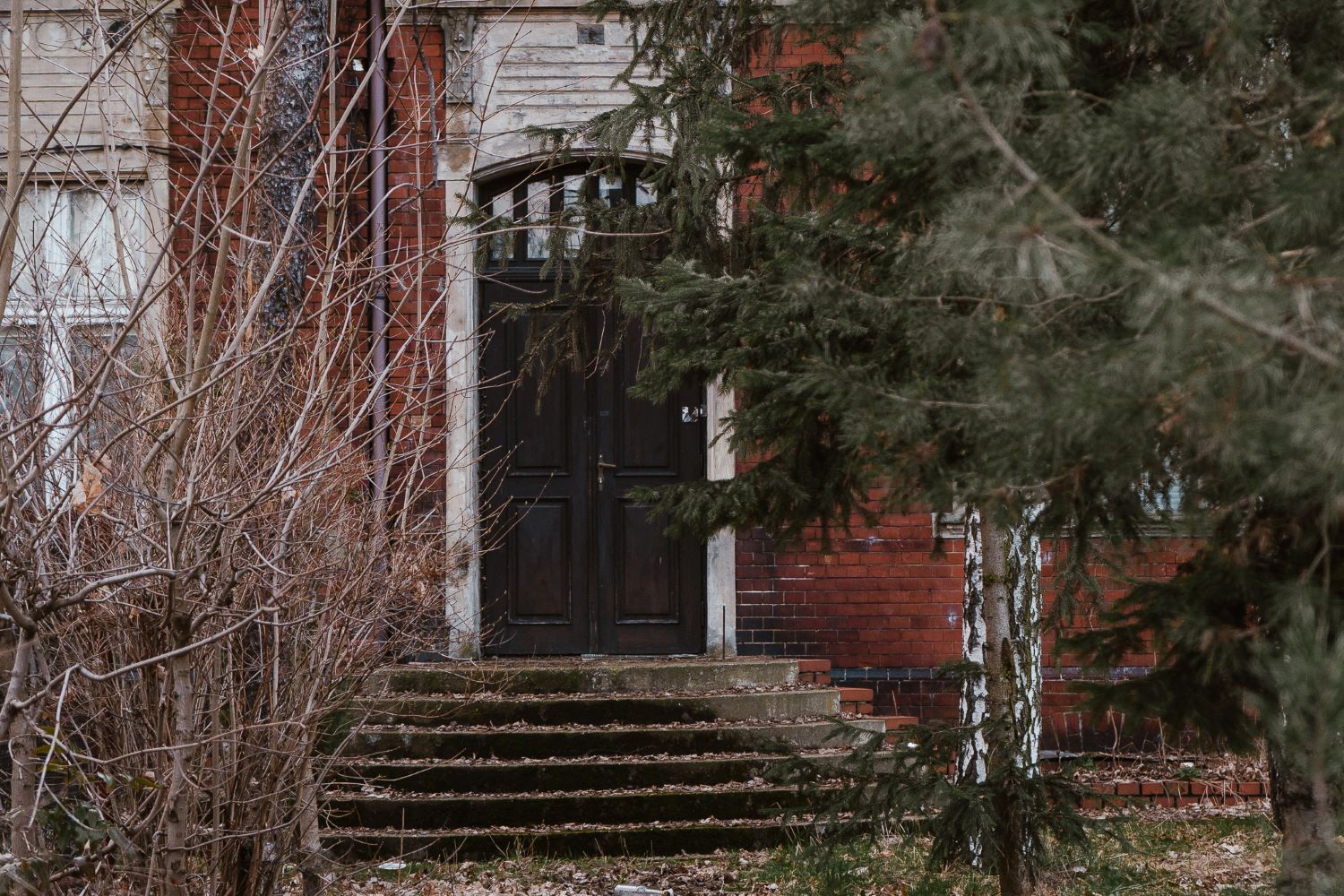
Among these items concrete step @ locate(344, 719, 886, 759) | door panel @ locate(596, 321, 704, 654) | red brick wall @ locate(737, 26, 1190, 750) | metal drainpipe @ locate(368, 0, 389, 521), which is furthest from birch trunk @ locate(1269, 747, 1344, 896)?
door panel @ locate(596, 321, 704, 654)

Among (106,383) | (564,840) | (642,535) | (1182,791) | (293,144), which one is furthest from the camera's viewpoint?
(642,535)

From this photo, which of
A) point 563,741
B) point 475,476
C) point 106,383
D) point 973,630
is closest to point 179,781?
point 106,383

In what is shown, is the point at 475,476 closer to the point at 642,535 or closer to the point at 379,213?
the point at 642,535

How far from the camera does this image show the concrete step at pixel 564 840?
20.3 feet

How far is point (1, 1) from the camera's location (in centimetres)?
832

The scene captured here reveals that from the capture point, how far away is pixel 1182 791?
7.77 metres

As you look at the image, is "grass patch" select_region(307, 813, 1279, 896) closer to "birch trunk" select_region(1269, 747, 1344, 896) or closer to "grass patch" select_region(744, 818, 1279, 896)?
"grass patch" select_region(744, 818, 1279, 896)

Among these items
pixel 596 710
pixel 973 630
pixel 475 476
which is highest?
pixel 475 476

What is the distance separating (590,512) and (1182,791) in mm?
4265

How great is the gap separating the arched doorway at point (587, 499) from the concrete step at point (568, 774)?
5.61 feet

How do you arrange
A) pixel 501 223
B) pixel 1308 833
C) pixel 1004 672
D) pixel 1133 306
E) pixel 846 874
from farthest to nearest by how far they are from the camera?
pixel 501 223
pixel 846 874
pixel 1004 672
pixel 1308 833
pixel 1133 306

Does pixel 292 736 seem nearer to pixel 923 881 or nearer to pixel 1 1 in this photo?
pixel 923 881

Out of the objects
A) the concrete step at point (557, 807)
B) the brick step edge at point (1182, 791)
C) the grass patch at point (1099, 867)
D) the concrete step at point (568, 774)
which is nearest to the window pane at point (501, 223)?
the concrete step at point (568, 774)

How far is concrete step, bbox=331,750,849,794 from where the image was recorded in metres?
6.57
